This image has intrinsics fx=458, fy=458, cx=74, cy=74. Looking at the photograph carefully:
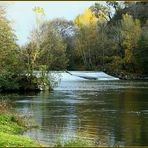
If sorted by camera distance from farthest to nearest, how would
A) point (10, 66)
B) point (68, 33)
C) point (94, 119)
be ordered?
point (68, 33) < point (10, 66) < point (94, 119)

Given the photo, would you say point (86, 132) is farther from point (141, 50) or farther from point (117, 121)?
point (141, 50)

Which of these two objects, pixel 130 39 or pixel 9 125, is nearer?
pixel 9 125

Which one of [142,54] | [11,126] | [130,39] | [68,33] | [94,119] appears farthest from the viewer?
[68,33]

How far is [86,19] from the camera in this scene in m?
125

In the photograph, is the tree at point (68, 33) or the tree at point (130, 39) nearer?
the tree at point (130, 39)

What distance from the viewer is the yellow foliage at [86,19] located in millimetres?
122250

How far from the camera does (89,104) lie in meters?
40.2

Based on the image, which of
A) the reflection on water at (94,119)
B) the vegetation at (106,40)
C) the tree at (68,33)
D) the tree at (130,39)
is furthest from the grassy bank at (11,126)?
the tree at (68,33)

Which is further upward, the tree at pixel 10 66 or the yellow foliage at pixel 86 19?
the yellow foliage at pixel 86 19

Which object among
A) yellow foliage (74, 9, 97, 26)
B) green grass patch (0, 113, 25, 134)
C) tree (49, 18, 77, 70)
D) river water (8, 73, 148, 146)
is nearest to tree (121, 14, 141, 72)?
yellow foliage (74, 9, 97, 26)

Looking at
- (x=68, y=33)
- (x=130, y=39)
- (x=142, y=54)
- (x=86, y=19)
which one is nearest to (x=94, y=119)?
(x=142, y=54)

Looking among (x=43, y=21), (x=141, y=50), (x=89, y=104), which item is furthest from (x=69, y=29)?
(x=89, y=104)

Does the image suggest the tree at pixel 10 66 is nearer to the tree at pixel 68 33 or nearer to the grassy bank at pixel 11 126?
the grassy bank at pixel 11 126

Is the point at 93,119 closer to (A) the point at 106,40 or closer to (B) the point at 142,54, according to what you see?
(B) the point at 142,54
